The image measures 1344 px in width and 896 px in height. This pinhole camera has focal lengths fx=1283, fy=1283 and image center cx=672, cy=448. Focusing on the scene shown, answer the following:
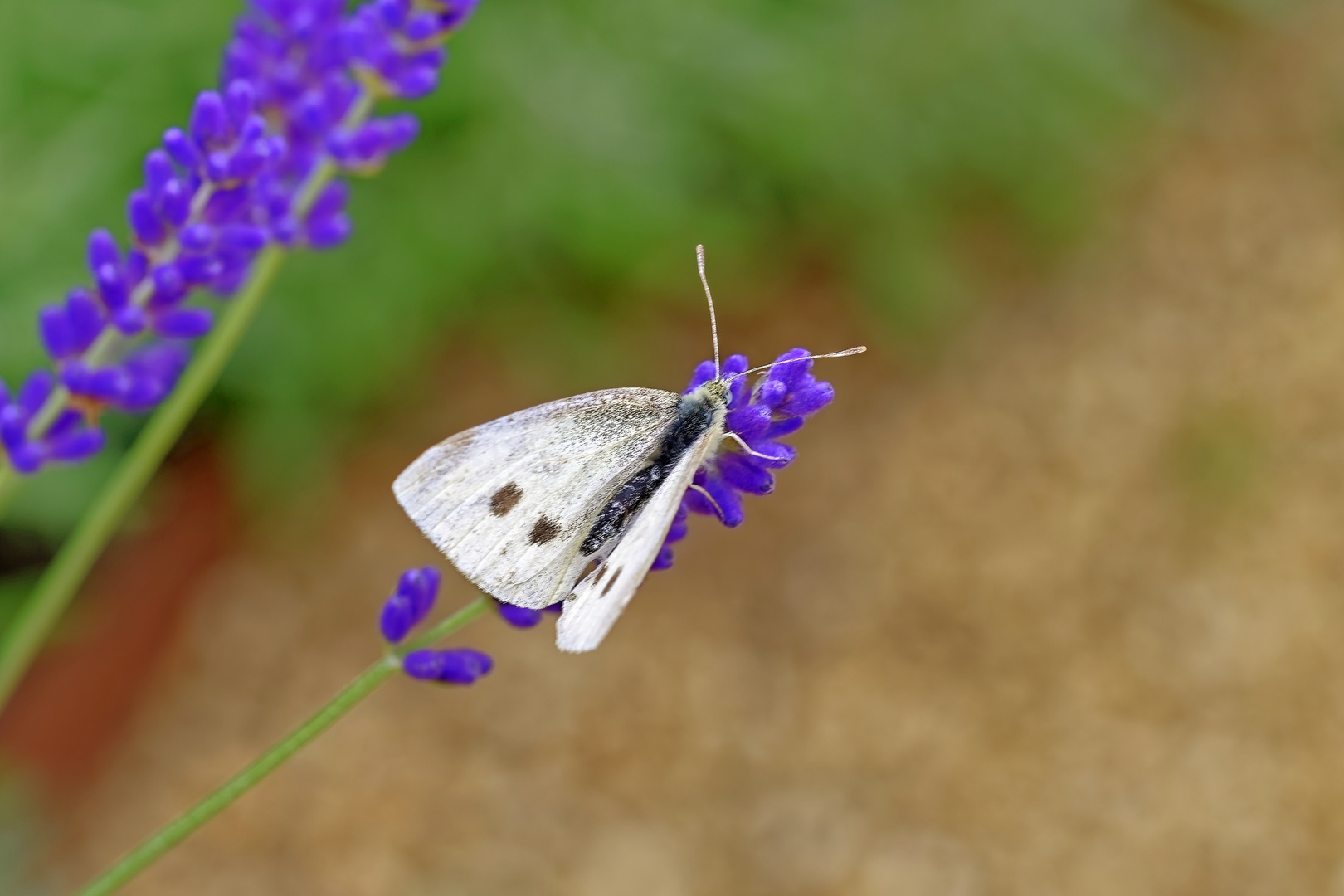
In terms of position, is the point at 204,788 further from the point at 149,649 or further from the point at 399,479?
the point at 399,479

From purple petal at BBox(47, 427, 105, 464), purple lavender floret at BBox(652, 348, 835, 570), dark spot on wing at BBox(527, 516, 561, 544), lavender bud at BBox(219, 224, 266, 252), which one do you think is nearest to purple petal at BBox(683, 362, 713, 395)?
purple lavender floret at BBox(652, 348, 835, 570)

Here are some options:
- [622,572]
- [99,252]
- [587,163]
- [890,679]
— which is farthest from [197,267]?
[890,679]

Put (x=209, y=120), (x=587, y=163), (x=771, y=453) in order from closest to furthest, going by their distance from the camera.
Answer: (x=771, y=453)
(x=209, y=120)
(x=587, y=163)

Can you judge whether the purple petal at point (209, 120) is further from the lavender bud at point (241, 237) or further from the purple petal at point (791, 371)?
the purple petal at point (791, 371)

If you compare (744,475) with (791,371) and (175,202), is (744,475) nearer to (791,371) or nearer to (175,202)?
(791,371)

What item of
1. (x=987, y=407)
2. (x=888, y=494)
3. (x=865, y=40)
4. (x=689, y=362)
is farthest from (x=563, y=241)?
(x=987, y=407)

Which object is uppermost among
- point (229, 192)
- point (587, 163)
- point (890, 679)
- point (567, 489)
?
point (229, 192)

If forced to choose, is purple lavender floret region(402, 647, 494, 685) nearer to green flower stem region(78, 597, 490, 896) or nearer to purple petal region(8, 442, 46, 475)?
green flower stem region(78, 597, 490, 896)

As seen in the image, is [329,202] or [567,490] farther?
[329,202]
